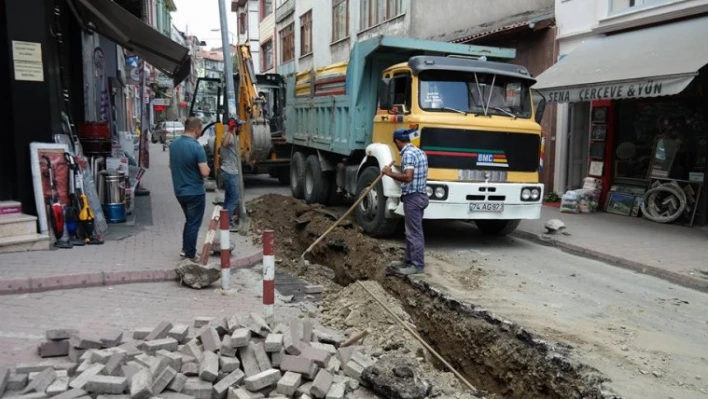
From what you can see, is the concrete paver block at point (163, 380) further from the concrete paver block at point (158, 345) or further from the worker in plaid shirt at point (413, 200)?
the worker in plaid shirt at point (413, 200)

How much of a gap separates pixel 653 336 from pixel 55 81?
815 centimetres

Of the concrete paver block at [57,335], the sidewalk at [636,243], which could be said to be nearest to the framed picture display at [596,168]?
the sidewalk at [636,243]

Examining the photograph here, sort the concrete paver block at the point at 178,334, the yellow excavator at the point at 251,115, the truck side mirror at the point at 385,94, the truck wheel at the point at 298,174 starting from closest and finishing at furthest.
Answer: the concrete paver block at the point at 178,334
the truck side mirror at the point at 385,94
the yellow excavator at the point at 251,115
the truck wheel at the point at 298,174

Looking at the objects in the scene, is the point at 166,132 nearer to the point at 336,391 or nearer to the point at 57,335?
the point at 57,335

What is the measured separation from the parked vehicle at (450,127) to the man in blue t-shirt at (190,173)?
2.80m

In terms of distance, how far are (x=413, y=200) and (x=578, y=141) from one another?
8.08 m

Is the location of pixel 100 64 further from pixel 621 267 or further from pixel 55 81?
pixel 621 267

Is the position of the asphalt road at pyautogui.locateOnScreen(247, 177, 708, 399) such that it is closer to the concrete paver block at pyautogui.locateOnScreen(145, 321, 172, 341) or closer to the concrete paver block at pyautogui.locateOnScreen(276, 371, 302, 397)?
the concrete paver block at pyautogui.locateOnScreen(276, 371, 302, 397)

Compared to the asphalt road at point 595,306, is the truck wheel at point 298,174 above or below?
above

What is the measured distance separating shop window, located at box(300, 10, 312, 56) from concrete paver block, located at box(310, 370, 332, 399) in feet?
90.2

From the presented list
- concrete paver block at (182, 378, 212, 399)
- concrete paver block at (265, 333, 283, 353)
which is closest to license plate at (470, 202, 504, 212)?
concrete paver block at (265, 333, 283, 353)

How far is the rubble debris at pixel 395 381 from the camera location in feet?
13.0

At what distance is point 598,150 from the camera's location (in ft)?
42.1

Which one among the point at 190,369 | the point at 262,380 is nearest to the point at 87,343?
the point at 190,369
